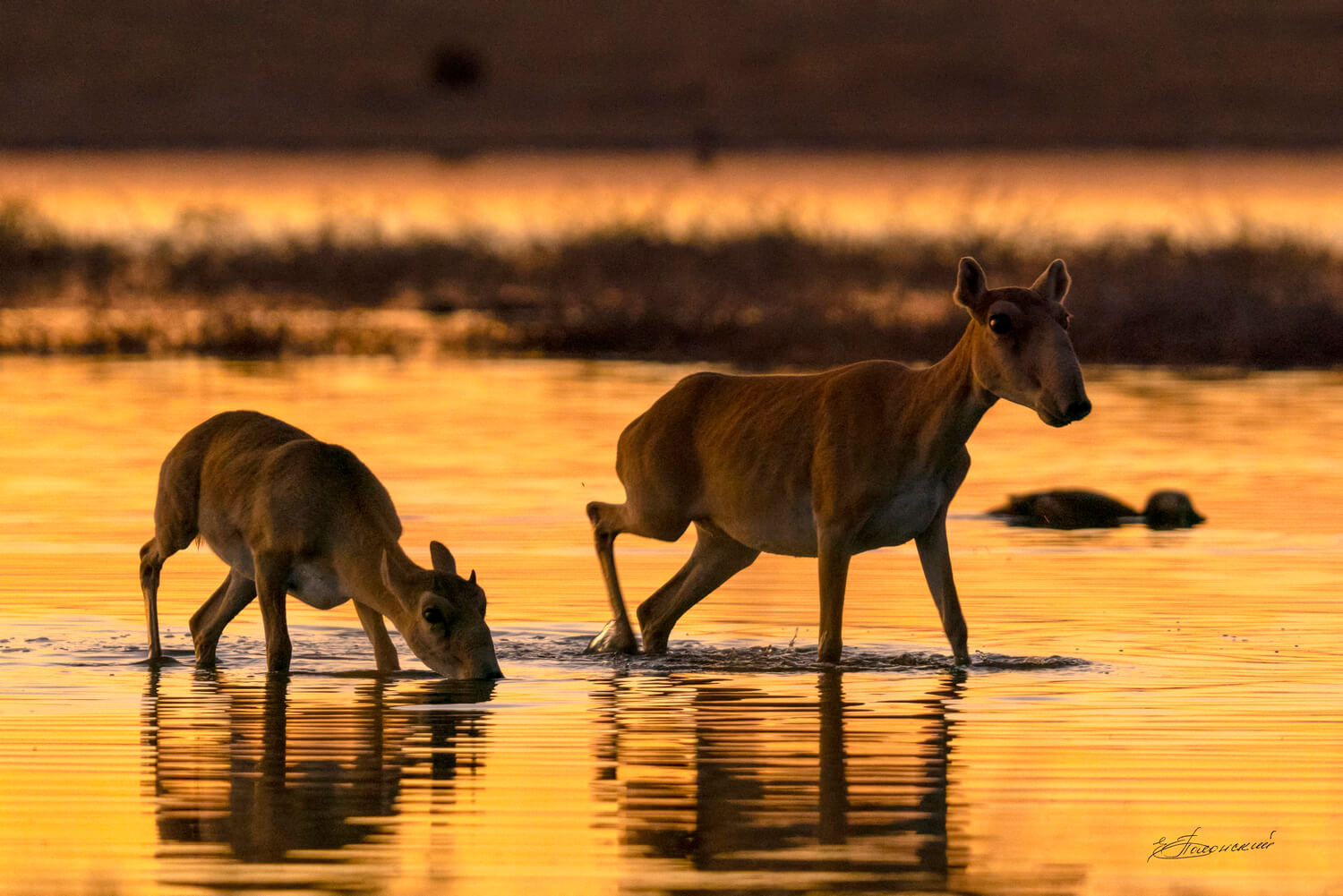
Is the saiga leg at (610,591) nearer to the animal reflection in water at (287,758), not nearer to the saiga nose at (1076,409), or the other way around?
the animal reflection in water at (287,758)

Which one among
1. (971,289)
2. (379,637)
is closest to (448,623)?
(379,637)

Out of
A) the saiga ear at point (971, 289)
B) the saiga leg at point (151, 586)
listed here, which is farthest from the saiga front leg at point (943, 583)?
the saiga leg at point (151, 586)

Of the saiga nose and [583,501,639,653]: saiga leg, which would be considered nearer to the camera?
the saiga nose

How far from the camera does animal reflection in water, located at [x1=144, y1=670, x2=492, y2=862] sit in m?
10.6

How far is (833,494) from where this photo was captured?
14445mm

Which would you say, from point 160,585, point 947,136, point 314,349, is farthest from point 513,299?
point 947,136

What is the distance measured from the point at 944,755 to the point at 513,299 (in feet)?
89.4

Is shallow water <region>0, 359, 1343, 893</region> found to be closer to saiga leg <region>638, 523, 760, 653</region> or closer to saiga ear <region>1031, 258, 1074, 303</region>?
saiga leg <region>638, 523, 760, 653</region>

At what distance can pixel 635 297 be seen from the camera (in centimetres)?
3744

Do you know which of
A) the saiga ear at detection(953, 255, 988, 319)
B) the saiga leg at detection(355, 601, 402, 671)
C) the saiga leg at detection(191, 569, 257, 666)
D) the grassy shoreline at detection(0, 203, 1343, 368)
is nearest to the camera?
the saiga ear at detection(953, 255, 988, 319)

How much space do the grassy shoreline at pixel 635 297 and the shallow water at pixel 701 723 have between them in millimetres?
11259

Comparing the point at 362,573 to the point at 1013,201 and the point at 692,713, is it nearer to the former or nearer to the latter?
the point at 692,713

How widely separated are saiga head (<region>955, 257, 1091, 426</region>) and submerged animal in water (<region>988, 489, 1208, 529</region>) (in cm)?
667
